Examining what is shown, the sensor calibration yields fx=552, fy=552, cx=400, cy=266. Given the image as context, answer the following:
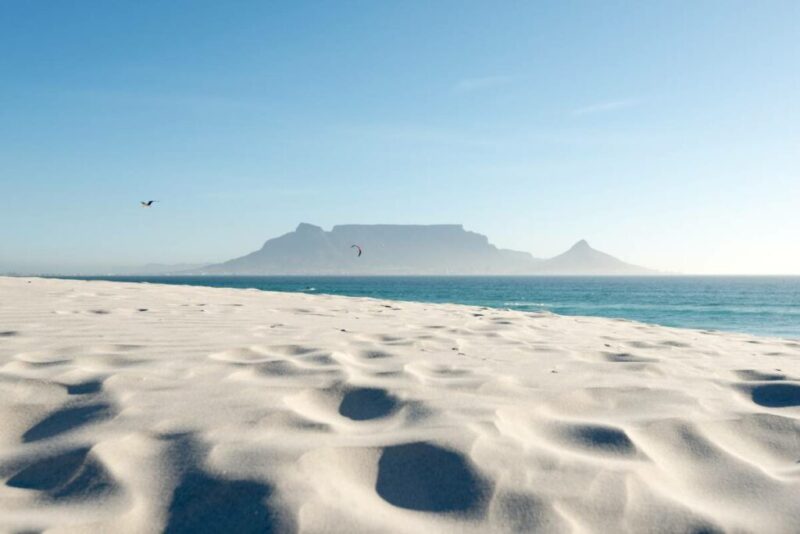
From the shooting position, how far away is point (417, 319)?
618 centimetres

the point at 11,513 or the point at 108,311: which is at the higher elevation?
the point at 108,311

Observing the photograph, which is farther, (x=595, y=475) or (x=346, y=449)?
(x=346, y=449)

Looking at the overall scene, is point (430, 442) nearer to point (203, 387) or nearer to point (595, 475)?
point (595, 475)

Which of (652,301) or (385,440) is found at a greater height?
(652,301)

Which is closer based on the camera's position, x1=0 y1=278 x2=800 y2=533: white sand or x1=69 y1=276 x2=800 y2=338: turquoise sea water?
x1=0 y1=278 x2=800 y2=533: white sand

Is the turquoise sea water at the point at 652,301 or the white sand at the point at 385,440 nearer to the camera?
the white sand at the point at 385,440

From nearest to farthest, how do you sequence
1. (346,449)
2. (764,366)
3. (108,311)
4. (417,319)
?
1. (346,449)
2. (764,366)
3. (108,311)
4. (417,319)

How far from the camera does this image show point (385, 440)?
1848 mm

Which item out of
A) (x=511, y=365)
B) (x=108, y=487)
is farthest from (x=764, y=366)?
(x=108, y=487)

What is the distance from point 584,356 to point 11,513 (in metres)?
3.05

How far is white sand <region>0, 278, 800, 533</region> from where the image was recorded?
1431 mm

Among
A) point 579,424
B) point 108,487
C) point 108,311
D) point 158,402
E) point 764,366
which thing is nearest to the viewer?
point 108,487

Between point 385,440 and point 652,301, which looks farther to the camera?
point 652,301

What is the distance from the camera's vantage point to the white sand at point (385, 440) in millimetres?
1431
